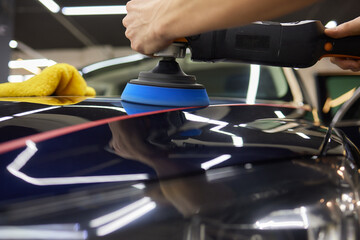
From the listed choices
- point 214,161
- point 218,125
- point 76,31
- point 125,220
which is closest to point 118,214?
point 125,220

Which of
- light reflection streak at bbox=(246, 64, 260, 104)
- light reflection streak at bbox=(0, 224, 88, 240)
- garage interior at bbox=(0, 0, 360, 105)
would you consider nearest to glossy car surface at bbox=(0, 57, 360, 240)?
light reflection streak at bbox=(0, 224, 88, 240)

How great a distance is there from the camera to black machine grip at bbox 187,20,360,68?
58cm

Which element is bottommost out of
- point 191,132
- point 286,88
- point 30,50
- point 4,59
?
point 286,88

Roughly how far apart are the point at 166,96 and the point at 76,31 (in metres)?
10.5

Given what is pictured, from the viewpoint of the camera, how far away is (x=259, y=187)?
1.15ft

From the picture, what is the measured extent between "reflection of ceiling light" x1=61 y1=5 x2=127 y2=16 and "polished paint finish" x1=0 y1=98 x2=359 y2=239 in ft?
23.4

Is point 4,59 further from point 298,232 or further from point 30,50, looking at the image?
point 30,50

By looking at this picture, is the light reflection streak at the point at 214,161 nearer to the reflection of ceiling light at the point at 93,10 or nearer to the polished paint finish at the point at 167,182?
the polished paint finish at the point at 167,182

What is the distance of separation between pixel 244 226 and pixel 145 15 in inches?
16.3

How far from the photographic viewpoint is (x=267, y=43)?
1.91 ft

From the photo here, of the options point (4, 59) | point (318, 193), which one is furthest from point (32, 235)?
point (4, 59)

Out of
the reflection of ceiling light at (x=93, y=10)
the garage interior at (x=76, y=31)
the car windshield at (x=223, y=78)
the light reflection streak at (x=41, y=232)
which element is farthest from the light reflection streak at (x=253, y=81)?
the reflection of ceiling light at (x=93, y=10)

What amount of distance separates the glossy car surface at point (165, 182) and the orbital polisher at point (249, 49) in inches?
6.2

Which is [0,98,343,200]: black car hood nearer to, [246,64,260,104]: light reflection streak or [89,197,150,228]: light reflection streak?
[89,197,150,228]: light reflection streak
